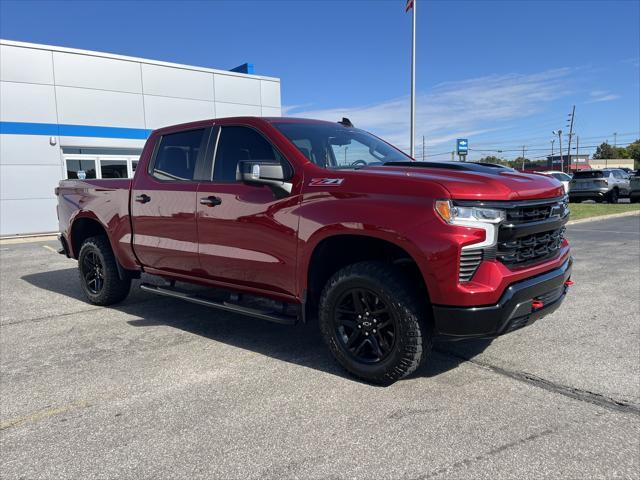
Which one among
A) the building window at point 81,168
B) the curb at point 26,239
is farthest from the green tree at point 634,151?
the curb at point 26,239

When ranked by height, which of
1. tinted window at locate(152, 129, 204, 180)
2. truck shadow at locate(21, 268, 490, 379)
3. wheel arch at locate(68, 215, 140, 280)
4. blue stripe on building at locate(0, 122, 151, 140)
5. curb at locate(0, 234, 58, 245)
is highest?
blue stripe on building at locate(0, 122, 151, 140)

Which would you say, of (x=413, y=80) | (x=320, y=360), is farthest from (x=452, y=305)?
(x=413, y=80)

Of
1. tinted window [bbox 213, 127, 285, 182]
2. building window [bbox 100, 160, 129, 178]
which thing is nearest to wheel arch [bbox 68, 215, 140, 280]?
tinted window [bbox 213, 127, 285, 182]

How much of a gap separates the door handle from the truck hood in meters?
1.36

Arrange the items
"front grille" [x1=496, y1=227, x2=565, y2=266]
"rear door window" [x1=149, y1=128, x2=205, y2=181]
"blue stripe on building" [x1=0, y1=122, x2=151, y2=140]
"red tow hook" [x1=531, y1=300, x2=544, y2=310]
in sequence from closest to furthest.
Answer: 1. "front grille" [x1=496, y1=227, x2=565, y2=266]
2. "red tow hook" [x1=531, y1=300, x2=544, y2=310]
3. "rear door window" [x1=149, y1=128, x2=205, y2=181]
4. "blue stripe on building" [x1=0, y1=122, x2=151, y2=140]

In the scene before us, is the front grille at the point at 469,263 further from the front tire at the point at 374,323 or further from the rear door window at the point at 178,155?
the rear door window at the point at 178,155

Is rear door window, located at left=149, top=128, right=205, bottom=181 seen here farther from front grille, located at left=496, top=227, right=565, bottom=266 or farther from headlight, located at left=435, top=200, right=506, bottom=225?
front grille, located at left=496, top=227, right=565, bottom=266

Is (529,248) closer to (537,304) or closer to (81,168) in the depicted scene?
(537,304)

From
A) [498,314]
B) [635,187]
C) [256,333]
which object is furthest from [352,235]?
[635,187]

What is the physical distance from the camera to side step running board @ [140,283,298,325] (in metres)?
3.85

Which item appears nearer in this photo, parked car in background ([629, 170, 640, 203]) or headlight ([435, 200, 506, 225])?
headlight ([435, 200, 506, 225])

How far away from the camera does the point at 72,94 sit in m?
16.9

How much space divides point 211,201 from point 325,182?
122 centimetres

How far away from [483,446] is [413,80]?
583 inches
